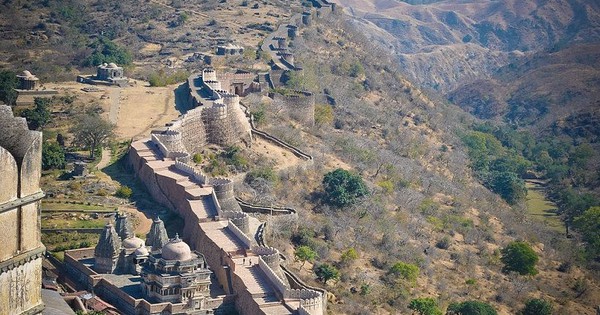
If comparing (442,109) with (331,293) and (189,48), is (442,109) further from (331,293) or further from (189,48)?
(331,293)

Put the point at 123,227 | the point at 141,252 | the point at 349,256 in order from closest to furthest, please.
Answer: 1. the point at 141,252
2. the point at 123,227
3. the point at 349,256

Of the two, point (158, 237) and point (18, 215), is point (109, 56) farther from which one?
point (18, 215)

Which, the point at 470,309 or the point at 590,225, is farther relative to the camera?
the point at 590,225

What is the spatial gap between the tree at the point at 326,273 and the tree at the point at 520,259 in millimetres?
18171

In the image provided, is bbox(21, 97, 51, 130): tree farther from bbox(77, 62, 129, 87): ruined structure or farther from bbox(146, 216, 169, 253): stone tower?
bbox(146, 216, 169, 253): stone tower

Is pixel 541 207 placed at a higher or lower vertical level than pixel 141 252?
lower

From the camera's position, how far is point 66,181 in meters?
54.5

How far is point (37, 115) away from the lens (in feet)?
217

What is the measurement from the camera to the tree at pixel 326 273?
50.1 metres

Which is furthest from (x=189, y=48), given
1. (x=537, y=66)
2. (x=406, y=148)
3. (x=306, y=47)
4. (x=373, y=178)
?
(x=537, y=66)

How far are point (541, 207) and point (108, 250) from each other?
5536 centimetres

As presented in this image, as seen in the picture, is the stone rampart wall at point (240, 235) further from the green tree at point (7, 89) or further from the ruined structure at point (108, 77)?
the ruined structure at point (108, 77)

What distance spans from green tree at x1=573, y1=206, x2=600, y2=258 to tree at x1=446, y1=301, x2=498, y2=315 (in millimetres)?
23747

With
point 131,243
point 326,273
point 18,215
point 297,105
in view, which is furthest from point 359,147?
point 18,215
